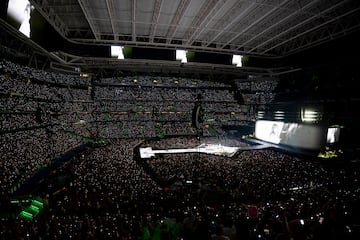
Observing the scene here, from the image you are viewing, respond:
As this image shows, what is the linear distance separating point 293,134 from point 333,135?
3956 millimetres

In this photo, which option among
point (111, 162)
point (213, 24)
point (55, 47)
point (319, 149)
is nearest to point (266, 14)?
point (213, 24)

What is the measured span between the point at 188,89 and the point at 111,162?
32774 mm

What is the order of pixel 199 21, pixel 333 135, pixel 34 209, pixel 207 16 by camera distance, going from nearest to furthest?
1. pixel 34 209
2. pixel 207 16
3. pixel 199 21
4. pixel 333 135

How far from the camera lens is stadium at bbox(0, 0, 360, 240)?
332 inches

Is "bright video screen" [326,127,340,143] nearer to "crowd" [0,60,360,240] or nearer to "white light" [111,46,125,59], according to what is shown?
"crowd" [0,60,360,240]

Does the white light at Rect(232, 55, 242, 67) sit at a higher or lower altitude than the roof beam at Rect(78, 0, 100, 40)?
lower

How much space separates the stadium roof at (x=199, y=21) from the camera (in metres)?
17.7

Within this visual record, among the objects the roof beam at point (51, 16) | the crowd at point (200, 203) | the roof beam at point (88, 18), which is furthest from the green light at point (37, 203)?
the roof beam at point (88, 18)

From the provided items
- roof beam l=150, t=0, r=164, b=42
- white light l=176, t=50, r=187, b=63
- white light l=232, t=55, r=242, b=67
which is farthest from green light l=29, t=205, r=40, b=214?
white light l=232, t=55, r=242, b=67

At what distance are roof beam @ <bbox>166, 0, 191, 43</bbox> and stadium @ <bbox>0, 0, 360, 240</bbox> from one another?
0.16 m

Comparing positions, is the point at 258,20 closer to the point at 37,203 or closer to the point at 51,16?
the point at 51,16

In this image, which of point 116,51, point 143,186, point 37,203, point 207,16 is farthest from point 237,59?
point 37,203

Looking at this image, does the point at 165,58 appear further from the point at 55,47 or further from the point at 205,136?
the point at 205,136

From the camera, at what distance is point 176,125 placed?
41.8 m
